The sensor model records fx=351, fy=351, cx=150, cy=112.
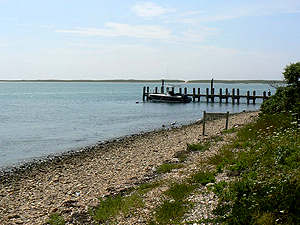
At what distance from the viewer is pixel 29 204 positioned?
9.67m

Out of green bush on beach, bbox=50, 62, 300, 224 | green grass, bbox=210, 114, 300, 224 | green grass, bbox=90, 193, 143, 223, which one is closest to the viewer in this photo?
green grass, bbox=210, 114, 300, 224

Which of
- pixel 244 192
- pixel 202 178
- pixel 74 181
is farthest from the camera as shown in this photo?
pixel 74 181

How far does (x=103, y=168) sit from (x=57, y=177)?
5.99 feet

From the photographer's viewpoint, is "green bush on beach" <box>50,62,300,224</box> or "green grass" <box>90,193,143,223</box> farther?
"green grass" <box>90,193,143,223</box>

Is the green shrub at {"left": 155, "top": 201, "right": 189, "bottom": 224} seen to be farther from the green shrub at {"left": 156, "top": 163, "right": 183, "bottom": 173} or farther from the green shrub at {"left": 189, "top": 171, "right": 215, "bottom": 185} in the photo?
the green shrub at {"left": 156, "top": 163, "right": 183, "bottom": 173}

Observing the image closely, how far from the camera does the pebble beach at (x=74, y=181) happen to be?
8797mm

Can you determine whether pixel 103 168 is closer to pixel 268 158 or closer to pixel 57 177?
pixel 57 177

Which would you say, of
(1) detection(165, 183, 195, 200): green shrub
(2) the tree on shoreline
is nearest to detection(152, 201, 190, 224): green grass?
(1) detection(165, 183, 195, 200): green shrub

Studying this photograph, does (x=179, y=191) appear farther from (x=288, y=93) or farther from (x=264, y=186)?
(x=288, y=93)

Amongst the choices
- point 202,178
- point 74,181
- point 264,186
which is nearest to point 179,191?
point 202,178

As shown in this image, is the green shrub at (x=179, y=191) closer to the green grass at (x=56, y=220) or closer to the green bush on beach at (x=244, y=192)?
the green bush on beach at (x=244, y=192)

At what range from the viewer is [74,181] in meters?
11.9

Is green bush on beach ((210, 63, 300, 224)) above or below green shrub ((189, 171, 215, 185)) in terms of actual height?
above

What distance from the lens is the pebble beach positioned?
346 inches
